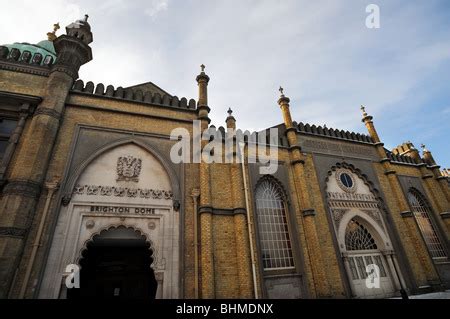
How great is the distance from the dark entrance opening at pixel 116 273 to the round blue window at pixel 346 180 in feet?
34.9

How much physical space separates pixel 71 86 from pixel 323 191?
12437 mm

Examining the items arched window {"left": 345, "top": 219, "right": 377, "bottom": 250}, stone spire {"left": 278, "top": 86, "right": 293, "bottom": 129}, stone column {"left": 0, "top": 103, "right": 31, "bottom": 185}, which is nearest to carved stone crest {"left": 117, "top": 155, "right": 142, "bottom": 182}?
stone column {"left": 0, "top": 103, "right": 31, "bottom": 185}

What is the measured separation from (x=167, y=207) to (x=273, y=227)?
191 inches

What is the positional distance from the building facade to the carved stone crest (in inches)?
1.7

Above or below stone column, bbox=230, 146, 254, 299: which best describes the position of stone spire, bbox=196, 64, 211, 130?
above

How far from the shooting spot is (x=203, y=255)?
8336 millimetres

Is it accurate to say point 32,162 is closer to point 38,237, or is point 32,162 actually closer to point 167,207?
point 38,237

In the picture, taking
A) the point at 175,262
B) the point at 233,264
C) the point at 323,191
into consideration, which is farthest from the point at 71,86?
the point at 323,191

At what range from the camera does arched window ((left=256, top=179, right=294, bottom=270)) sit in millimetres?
10172

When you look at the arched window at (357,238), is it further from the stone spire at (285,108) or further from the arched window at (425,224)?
the stone spire at (285,108)

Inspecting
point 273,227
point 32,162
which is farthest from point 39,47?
point 273,227

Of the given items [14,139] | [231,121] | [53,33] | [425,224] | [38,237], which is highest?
[53,33]

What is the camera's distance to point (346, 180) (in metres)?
13.6

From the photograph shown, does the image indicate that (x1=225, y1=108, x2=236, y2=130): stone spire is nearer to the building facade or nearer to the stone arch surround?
the building facade
